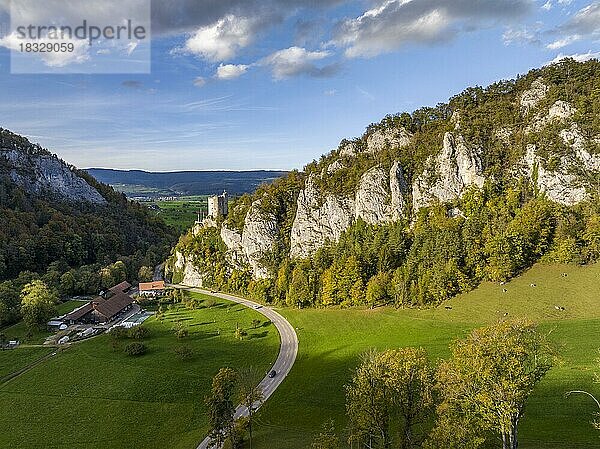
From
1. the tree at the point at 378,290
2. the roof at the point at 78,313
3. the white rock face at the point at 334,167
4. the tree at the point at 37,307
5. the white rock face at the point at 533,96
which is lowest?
the roof at the point at 78,313

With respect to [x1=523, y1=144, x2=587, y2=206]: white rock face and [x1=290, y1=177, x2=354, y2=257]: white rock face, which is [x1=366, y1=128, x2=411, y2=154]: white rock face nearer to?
[x1=290, y1=177, x2=354, y2=257]: white rock face

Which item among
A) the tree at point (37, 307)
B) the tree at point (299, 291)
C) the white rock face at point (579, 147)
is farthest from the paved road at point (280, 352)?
the white rock face at point (579, 147)

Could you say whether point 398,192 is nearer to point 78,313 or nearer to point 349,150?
point 349,150

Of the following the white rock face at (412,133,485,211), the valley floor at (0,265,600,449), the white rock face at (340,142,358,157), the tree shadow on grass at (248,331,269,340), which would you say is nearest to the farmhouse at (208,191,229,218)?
the white rock face at (340,142,358,157)

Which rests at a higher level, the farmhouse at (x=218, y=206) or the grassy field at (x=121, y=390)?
the farmhouse at (x=218, y=206)

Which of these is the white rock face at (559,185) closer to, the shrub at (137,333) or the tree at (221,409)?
the tree at (221,409)

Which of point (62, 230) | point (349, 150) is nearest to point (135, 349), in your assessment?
point (349, 150)
